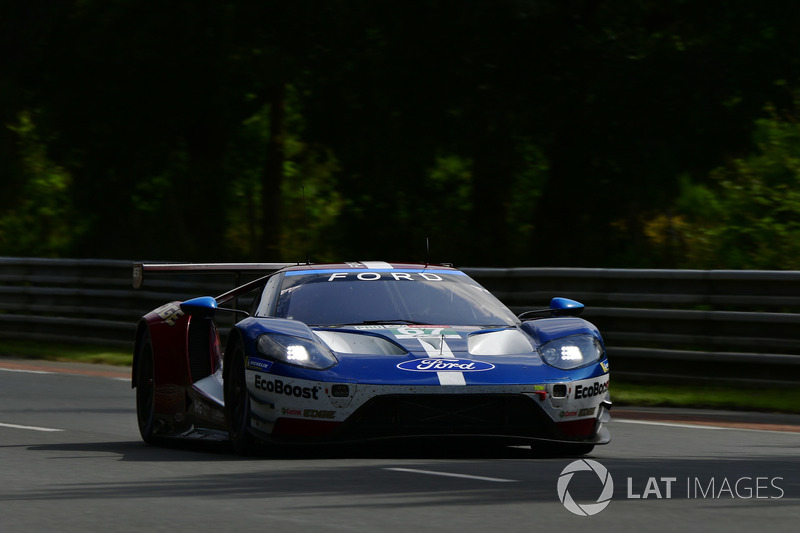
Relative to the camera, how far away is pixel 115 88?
24.5 m

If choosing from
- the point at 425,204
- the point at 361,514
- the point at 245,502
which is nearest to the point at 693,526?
the point at 361,514

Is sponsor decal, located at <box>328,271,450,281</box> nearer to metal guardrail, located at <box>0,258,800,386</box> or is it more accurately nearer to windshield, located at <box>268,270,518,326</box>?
windshield, located at <box>268,270,518,326</box>

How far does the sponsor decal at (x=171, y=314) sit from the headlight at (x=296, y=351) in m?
1.60

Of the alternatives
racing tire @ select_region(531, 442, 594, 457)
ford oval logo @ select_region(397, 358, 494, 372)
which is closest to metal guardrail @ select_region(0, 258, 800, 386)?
racing tire @ select_region(531, 442, 594, 457)

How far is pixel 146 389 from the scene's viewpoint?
1020 cm

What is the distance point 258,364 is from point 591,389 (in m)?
1.84

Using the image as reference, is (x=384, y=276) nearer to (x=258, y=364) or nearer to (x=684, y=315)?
(x=258, y=364)

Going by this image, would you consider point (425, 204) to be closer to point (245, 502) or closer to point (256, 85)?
point (256, 85)

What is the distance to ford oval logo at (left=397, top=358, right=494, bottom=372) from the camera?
811 centimetres

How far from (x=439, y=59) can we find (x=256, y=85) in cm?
454

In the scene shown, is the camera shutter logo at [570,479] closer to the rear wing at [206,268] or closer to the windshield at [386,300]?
the windshield at [386,300]

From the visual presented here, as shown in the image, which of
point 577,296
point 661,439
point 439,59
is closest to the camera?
point 661,439

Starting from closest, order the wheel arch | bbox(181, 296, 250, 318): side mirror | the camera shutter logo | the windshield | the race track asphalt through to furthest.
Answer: the race track asphalt < the camera shutter logo < the windshield < bbox(181, 296, 250, 318): side mirror < the wheel arch
